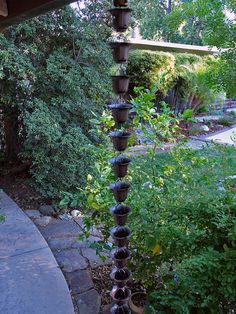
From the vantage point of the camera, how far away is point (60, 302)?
196 centimetres

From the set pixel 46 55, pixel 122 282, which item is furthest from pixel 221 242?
pixel 46 55

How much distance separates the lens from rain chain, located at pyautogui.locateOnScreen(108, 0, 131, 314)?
4.36ft

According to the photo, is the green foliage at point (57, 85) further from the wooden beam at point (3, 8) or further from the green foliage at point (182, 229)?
the wooden beam at point (3, 8)

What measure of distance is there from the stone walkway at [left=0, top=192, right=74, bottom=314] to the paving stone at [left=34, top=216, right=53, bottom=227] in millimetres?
145

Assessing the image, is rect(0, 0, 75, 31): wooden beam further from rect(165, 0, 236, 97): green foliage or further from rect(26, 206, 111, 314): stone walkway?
rect(165, 0, 236, 97): green foliage

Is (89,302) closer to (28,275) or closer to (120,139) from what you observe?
(28,275)

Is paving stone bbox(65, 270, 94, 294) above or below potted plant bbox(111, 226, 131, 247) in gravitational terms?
below

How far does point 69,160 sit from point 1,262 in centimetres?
144

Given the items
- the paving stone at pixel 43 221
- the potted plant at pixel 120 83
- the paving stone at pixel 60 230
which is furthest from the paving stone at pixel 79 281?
the potted plant at pixel 120 83

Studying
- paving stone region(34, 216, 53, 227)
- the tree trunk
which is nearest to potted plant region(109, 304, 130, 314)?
paving stone region(34, 216, 53, 227)

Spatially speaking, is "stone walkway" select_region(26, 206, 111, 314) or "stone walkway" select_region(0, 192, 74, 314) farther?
"stone walkway" select_region(26, 206, 111, 314)

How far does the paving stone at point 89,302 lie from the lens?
1986 mm

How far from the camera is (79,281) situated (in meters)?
2.26

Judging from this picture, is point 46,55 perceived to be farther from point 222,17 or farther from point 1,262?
point 1,262
